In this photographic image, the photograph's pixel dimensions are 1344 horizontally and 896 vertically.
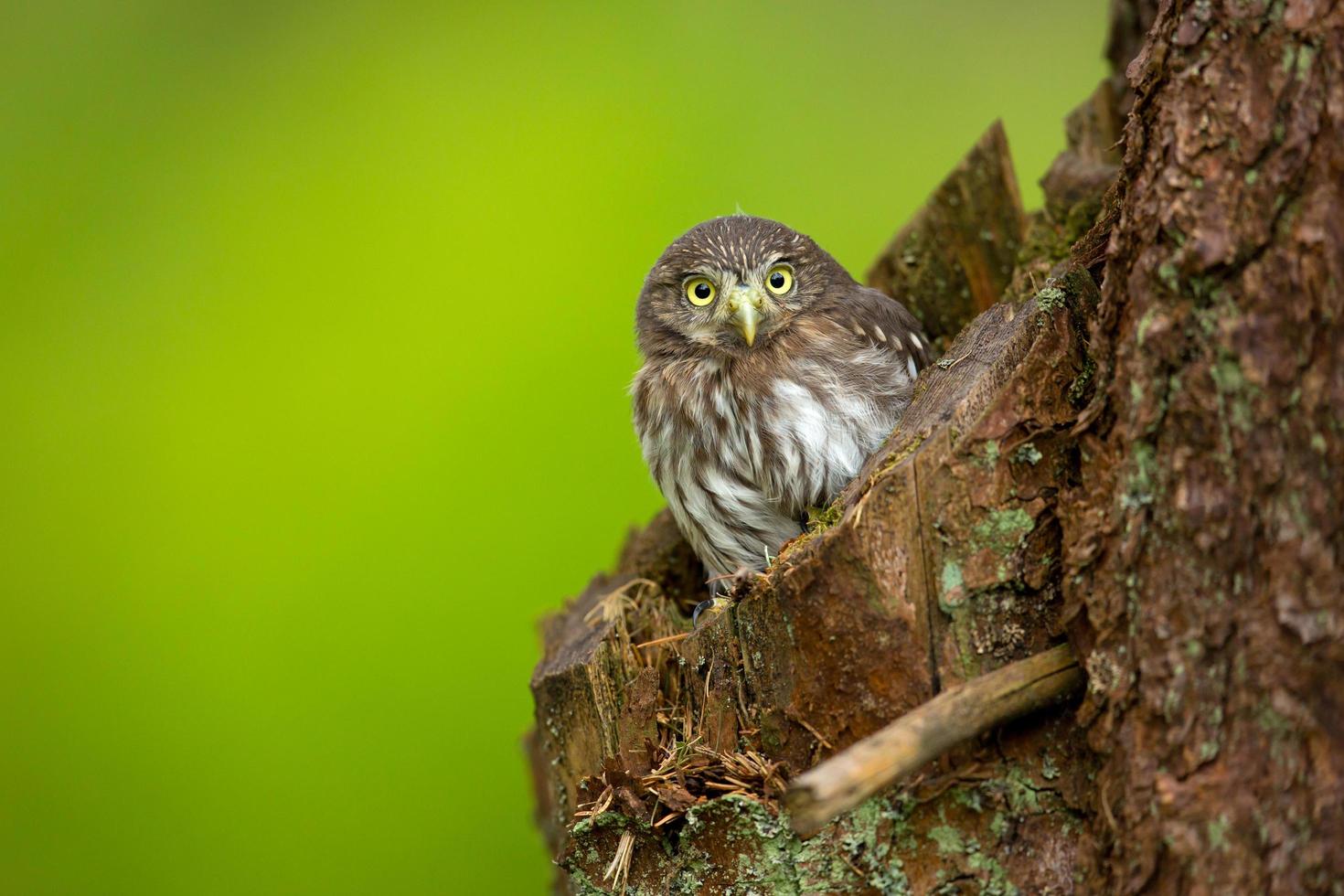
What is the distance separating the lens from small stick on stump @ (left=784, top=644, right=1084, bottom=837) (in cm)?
150

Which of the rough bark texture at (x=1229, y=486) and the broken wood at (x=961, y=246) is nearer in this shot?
the rough bark texture at (x=1229, y=486)

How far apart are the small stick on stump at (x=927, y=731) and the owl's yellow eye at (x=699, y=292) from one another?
176 cm

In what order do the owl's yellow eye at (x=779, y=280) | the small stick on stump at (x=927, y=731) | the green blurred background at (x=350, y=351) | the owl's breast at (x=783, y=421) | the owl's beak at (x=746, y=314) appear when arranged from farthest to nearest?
the green blurred background at (x=350, y=351) < the owl's yellow eye at (x=779, y=280) < the owl's beak at (x=746, y=314) < the owl's breast at (x=783, y=421) < the small stick on stump at (x=927, y=731)

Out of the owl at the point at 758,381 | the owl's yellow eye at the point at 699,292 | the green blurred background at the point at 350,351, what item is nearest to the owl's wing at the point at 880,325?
the owl at the point at 758,381

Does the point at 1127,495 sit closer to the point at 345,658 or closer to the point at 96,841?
the point at 345,658

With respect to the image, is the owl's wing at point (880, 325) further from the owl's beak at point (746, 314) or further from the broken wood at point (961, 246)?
the broken wood at point (961, 246)

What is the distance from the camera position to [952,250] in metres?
3.86

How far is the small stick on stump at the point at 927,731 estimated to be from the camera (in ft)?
4.91

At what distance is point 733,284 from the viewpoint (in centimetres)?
335

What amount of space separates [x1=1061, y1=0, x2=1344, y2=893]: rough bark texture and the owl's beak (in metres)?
1.48

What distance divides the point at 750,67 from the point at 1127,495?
165 inches

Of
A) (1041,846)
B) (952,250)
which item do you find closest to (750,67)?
(952,250)

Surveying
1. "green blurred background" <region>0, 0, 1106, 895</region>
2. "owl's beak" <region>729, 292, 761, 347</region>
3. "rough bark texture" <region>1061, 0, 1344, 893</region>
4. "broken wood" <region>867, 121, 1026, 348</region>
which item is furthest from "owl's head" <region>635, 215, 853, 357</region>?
"rough bark texture" <region>1061, 0, 1344, 893</region>

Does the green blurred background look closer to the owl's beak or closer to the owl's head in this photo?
the owl's head
